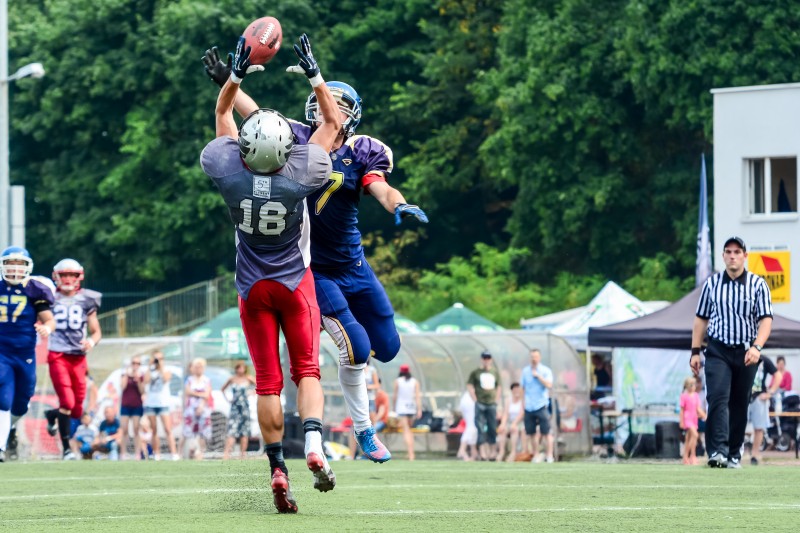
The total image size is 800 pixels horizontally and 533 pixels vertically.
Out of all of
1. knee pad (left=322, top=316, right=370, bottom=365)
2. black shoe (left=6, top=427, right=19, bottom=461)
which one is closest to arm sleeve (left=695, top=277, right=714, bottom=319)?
knee pad (left=322, top=316, right=370, bottom=365)

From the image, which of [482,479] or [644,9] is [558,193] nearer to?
[644,9]

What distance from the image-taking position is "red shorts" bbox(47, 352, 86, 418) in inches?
672

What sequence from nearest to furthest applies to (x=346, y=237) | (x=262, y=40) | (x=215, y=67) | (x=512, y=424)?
(x=262, y=40) < (x=215, y=67) < (x=346, y=237) < (x=512, y=424)

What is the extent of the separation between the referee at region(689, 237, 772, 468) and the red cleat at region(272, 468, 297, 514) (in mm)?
5940

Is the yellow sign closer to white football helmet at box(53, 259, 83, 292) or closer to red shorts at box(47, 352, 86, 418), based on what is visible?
white football helmet at box(53, 259, 83, 292)

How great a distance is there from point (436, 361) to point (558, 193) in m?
17.3

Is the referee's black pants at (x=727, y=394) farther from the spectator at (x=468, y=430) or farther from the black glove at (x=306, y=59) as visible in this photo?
the spectator at (x=468, y=430)

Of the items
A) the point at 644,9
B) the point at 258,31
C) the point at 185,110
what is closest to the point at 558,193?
the point at 644,9

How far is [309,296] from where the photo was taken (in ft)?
28.6

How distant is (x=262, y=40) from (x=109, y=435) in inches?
650

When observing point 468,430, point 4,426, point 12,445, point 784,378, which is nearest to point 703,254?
point 784,378

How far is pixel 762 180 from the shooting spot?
3369cm

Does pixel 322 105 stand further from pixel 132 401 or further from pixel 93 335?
pixel 132 401

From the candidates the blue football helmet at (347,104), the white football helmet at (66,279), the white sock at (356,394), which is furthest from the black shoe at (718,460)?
the white football helmet at (66,279)
